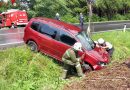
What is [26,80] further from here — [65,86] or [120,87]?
[120,87]

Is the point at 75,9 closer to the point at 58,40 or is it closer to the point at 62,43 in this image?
the point at 58,40

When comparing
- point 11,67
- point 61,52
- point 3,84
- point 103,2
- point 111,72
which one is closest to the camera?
point 3,84

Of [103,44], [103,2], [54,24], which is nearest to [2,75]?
[54,24]

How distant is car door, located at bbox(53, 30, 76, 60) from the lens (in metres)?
18.3

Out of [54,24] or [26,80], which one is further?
[54,24]

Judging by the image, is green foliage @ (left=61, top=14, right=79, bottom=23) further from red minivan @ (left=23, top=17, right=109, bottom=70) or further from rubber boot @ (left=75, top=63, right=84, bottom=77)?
rubber boot @ (left=75, top=63, right=84, bottom=77)

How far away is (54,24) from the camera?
1892cm

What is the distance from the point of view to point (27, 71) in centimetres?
1548

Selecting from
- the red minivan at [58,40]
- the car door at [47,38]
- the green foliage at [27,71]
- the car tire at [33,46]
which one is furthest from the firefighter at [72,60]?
the car tire at [33,46]

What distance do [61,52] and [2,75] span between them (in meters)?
3.64

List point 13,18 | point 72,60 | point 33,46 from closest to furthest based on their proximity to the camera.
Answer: point 72,60, point 33,46, point 13,18

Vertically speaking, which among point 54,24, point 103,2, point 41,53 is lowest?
point 103,2

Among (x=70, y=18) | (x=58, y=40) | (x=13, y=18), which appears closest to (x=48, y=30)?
(x=58, y=40)

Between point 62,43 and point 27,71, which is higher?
point 62,43
